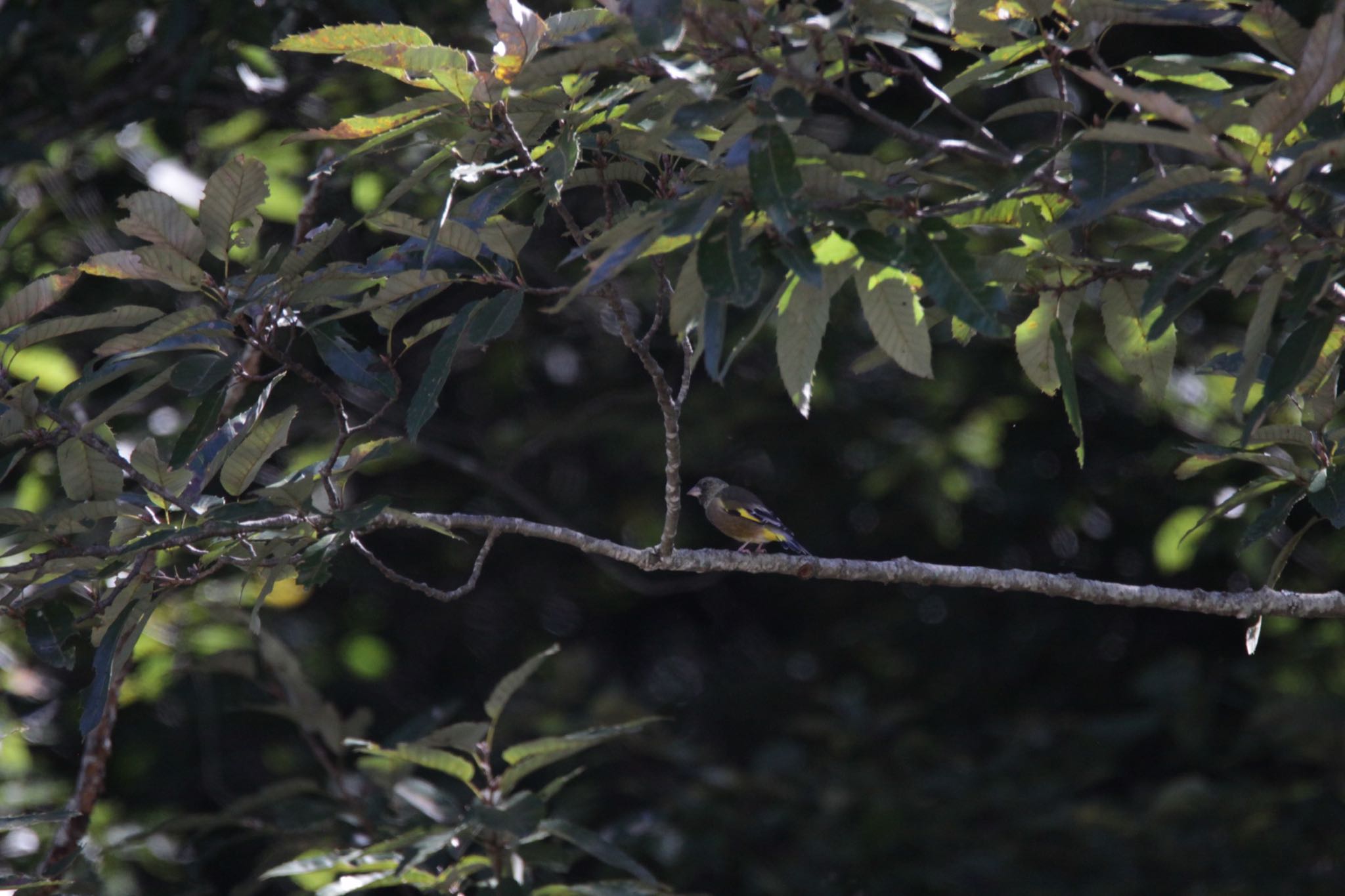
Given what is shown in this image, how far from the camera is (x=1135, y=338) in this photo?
257 cm

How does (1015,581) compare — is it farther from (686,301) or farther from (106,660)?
(106,660)

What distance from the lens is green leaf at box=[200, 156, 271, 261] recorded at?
8.30 ft

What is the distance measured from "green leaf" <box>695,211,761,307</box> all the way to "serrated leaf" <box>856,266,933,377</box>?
32cm

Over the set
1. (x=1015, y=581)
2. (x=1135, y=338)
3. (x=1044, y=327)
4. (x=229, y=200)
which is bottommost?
(x=1015, y=581)

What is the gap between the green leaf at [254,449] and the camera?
2.65 m

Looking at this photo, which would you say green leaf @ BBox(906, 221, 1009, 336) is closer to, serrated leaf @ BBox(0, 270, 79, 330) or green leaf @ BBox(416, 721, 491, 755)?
serrated leaf @ BBox(0, 270, 79, 330)

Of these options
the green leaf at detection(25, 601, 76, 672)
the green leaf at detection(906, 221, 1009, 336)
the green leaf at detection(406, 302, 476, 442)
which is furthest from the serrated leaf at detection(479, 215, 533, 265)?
the green leaf at detection(25, 601, 76, 672)

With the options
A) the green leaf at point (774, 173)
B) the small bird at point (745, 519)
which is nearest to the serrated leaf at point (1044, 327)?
the green leaf at point (774, 173)

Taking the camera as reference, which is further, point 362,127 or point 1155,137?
point 362,127

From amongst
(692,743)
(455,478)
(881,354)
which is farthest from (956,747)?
(881,354)

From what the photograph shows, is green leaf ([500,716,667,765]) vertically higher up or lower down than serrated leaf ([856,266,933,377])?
lower down

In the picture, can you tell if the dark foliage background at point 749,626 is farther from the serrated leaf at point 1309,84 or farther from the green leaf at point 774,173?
the green leaf at point 774,173

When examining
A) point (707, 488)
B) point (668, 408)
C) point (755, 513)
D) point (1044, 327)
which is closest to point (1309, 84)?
point (1044, 327)

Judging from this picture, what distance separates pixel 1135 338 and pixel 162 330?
1888 mm
